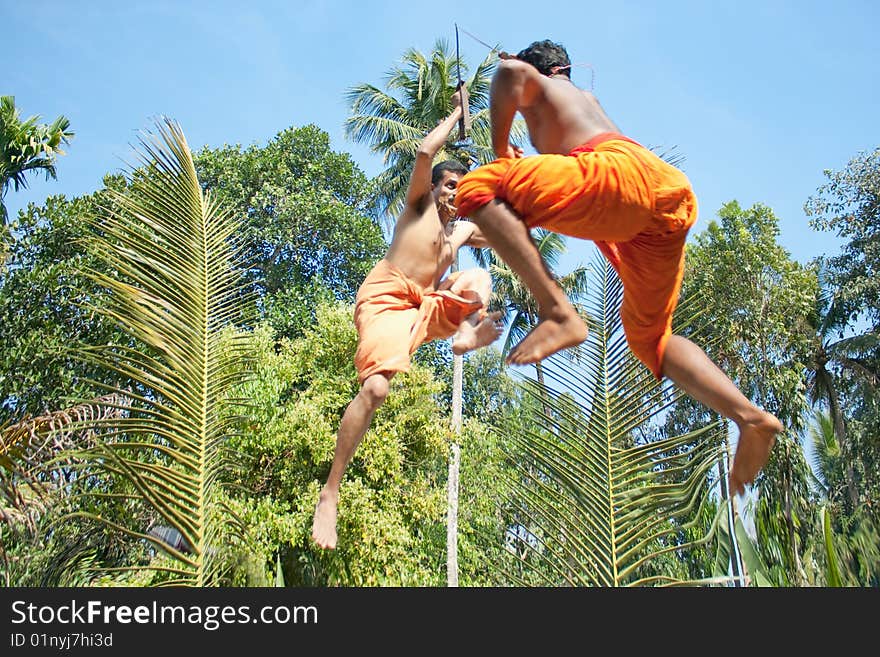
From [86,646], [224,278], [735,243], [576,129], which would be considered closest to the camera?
[86,646]

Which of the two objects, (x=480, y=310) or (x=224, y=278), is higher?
(x=224, y=278)

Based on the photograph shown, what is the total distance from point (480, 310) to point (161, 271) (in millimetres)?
2108

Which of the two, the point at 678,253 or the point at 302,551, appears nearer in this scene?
the point at 678,253

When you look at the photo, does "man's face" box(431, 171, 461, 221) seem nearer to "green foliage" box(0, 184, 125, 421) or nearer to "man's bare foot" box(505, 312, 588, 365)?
"man's bare foot" box(505, 312, 588, 365)

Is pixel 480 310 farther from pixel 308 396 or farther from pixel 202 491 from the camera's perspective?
pixel 308 396

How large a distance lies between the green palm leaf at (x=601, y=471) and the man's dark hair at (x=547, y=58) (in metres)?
1.94

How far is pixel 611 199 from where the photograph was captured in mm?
2512

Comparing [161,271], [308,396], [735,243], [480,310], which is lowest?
[480,310]

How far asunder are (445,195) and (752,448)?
1889mm

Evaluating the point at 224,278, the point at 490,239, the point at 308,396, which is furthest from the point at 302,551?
the point at 490,239

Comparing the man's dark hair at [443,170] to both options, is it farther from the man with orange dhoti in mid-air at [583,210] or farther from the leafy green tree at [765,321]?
the leafy green tree at [765,321]

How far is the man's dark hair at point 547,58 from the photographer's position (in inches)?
111

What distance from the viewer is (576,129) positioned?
271 cm

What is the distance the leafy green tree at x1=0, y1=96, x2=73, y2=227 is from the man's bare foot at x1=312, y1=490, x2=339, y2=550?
41.9ft
